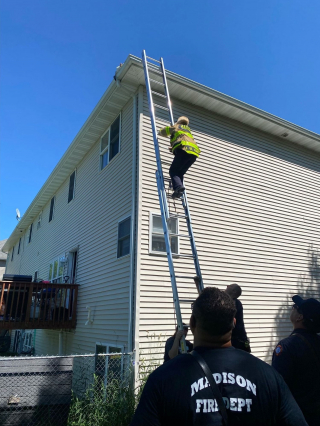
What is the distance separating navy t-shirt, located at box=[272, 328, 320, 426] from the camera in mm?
2471

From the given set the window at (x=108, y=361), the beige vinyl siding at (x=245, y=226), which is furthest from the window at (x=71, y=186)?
the window at (x=108, y=361)

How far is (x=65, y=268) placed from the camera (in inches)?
436

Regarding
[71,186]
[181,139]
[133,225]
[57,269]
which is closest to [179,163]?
[181,139]

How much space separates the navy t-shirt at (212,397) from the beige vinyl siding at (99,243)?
5186 millimetres

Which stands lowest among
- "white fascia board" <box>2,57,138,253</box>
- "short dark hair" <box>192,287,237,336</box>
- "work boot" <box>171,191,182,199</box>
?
"short dark hair" <box>192,287,237,336</box>

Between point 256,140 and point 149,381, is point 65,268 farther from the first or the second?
point 149,381

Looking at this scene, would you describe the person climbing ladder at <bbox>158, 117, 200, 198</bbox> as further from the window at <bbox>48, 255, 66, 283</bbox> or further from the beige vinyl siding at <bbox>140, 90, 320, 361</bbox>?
the window at <bbox>48, 255, 66, 283</bbox>

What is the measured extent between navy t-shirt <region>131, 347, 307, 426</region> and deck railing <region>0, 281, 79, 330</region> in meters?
7.52

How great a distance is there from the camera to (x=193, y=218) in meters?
7.73

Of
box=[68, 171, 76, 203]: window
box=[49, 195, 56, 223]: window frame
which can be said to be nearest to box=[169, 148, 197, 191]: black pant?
box=[68, 171, 76, 203]: window

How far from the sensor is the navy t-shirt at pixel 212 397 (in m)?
1.50

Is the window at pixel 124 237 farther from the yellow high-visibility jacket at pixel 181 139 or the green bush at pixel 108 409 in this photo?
the yellow high-visibility jacket at pixel 181 139

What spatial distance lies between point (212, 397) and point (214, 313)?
1.27 ft

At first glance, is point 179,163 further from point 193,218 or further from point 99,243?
point 99,243
